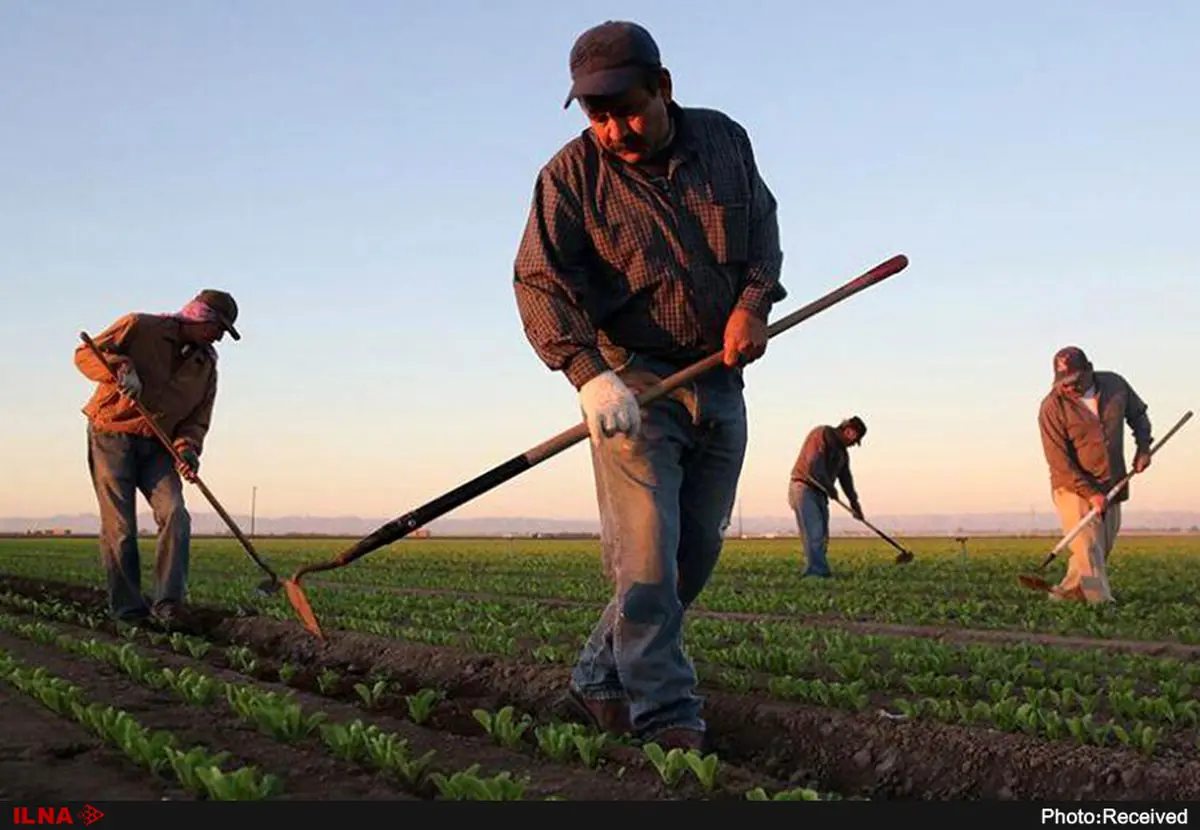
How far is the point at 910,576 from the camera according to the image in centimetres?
1616

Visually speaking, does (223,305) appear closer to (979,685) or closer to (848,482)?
(979,685)

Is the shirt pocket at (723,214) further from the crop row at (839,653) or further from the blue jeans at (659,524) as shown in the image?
the crop row at (839,653)

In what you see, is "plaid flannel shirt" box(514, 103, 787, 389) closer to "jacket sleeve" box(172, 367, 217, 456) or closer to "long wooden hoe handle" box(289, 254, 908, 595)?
"long wooden hoe handle" box(289, 254, 908, 595)

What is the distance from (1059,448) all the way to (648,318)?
7635 mm

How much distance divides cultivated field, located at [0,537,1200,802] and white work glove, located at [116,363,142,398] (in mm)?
1764

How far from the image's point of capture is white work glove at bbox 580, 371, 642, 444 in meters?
4.16

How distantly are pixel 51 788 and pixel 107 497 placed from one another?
5787mm

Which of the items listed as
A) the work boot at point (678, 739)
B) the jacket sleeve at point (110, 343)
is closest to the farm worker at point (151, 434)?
the jacket sleeve at point (110, 343)

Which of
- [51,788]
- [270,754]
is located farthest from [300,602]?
[51,788]

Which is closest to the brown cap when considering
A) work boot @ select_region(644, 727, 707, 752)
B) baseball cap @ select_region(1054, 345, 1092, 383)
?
work boot @ select_region(644, 727, 707, 752)

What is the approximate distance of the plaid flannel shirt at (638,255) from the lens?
4.42 metres

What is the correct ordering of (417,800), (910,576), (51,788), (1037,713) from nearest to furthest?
(417,800), (51,788), (1037,713), (910,576)

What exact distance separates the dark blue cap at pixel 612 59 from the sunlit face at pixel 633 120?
5 centimetres

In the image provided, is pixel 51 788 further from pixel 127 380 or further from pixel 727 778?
pixel 127 380
